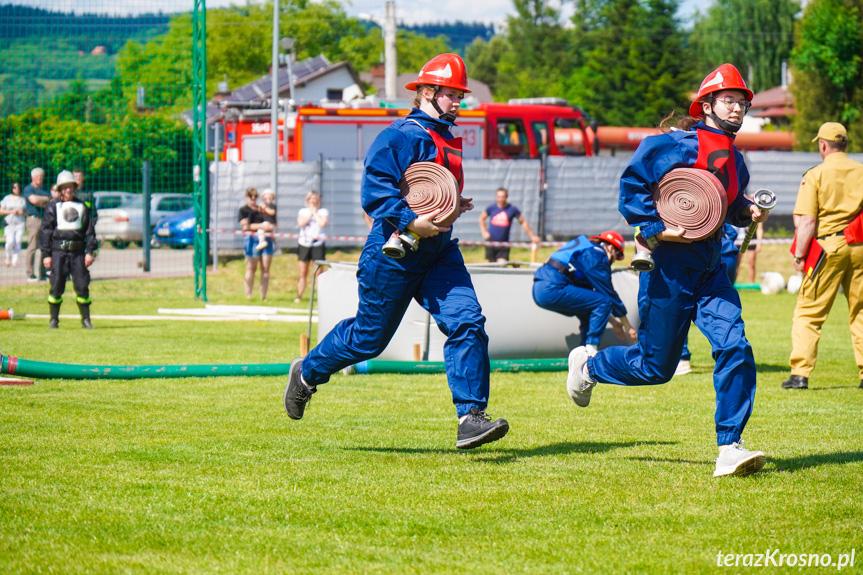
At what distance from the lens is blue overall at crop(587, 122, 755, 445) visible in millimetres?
5531

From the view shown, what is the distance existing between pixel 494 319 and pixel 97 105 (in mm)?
11579

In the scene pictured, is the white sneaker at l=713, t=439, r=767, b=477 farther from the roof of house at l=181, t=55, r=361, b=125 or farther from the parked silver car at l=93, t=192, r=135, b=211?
the roof of house at l=181, t=55, r=361, b=125

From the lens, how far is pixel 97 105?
63.3 feet

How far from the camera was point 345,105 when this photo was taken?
26250 mm

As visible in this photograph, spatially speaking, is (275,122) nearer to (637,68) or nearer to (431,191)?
(431,191)

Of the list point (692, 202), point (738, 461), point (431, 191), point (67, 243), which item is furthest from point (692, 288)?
point (67, 243)

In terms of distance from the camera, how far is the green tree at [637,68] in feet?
221

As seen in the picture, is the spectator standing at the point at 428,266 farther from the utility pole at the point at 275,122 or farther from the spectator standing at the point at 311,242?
the utility pole at the point at 275,122

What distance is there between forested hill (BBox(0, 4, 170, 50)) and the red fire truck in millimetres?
6437

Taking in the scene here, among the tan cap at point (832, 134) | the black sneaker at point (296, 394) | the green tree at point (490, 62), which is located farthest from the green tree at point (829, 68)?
the green tree at point (490, 62)

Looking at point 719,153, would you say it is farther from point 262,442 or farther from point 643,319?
point 262,442

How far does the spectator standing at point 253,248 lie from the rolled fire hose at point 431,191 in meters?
12.6

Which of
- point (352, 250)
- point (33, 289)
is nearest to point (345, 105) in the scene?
point (352, 250)

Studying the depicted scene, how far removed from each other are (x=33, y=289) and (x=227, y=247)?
194 inches
